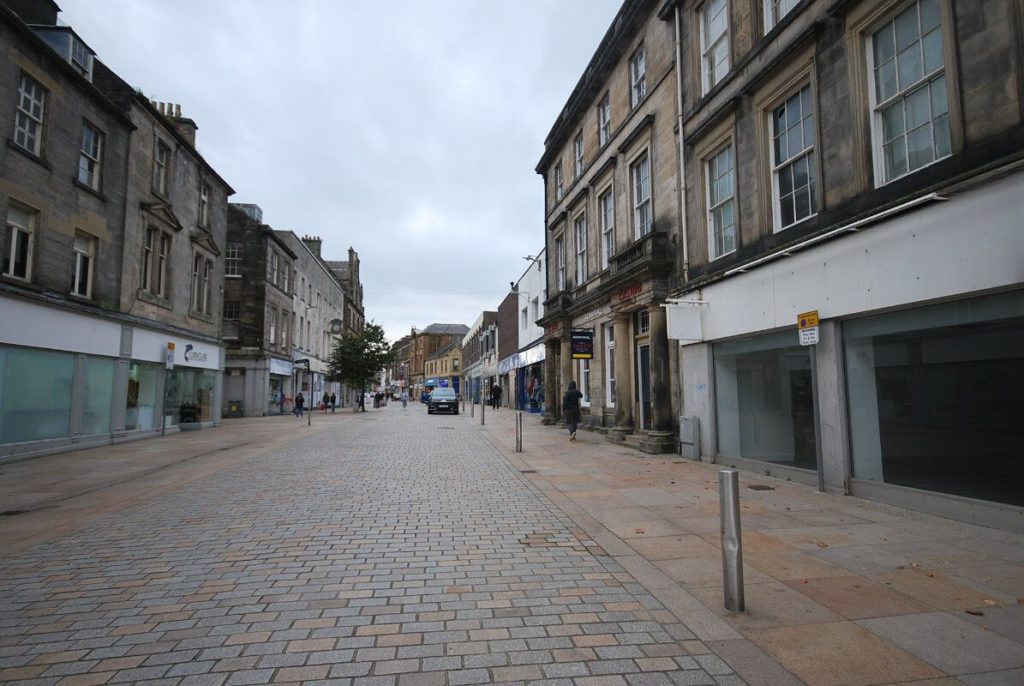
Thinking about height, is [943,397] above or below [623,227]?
below

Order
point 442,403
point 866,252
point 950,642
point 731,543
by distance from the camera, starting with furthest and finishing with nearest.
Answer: point 442,403 < point 866,252 < point 731,543 < point 950,642

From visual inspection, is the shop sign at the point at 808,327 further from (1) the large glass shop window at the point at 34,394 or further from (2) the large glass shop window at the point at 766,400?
(1) the large glass shop window at the point at 34,394

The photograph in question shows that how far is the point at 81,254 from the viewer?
51.0 feet

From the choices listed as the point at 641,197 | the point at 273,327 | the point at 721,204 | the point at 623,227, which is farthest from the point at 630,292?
the point at 273,327

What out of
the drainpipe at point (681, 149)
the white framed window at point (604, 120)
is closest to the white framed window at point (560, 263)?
the white framed window at point (604, 120)

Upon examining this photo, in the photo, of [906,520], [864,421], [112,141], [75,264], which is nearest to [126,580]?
[906,520]

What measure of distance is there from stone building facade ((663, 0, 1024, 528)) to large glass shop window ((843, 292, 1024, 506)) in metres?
0.02

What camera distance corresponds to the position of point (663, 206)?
13.8 m

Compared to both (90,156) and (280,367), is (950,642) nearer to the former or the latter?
(90,156)

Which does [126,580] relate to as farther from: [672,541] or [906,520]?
[906,520]

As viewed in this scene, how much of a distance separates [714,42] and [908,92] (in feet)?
19.2

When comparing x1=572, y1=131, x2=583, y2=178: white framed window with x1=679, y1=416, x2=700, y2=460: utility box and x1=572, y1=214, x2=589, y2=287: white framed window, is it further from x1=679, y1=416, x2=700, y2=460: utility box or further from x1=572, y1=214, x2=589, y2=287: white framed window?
x1=679, y1=416, x2=700, y2=460: utility box

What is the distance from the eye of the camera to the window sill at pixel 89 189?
14850 mm

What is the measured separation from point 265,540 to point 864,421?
24.9 feet
